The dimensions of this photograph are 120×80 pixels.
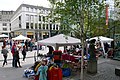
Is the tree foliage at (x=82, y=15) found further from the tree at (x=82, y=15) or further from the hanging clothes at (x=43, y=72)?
the hanging clothes at (x=43, y=72)

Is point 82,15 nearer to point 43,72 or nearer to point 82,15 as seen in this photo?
point 82,15

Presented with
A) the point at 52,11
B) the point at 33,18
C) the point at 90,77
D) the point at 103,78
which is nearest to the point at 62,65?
the point at 90,77

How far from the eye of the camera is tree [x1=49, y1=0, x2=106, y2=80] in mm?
8476

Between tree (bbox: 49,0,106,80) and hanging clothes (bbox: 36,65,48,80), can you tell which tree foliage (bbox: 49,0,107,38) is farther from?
hanging clothes (bbox: 36,65,48,80)

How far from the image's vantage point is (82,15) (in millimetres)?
8633

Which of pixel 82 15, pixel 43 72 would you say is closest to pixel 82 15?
pixel 82 15

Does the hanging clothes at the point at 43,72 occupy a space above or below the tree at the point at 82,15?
below

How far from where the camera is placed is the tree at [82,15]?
8.48 meters

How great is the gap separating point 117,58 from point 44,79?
1022cm

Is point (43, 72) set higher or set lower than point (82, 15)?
lower

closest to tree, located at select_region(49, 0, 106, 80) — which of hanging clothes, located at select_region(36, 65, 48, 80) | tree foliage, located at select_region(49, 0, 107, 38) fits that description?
tree foliage, located at select_region(49, 0, 107, 38)

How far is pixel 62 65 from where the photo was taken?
11.1m

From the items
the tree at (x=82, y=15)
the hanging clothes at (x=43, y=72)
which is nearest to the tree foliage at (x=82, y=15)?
the tree at (x=82, y=15)

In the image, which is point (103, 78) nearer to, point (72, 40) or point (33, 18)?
point (72, 40)
